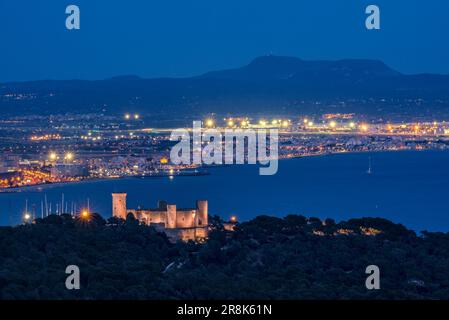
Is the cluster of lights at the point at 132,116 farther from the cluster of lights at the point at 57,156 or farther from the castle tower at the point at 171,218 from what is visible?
the castle tower at the point at 171,218

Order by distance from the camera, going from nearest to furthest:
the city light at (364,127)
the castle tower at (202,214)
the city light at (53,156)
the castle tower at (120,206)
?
the castle tower at (202,214)
the castle tower at (120,206)
the city light at (53,156)
the city light at (364,127)

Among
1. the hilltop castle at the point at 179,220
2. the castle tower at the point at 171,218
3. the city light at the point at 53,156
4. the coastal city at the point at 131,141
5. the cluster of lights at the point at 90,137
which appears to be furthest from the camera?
the cluster of lights at the point at 90,137

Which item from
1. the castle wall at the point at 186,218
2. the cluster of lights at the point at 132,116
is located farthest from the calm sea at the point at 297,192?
the cluster of lights at the point at 132,116

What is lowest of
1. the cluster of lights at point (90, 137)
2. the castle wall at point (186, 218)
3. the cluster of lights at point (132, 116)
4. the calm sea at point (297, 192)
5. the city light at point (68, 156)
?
the calm sea at point (297, 192)

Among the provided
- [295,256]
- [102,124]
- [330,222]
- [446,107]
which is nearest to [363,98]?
[446,107]

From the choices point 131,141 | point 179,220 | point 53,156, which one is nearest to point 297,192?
point 53,156

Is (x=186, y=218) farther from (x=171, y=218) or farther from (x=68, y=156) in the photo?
(x=68, y=156)
